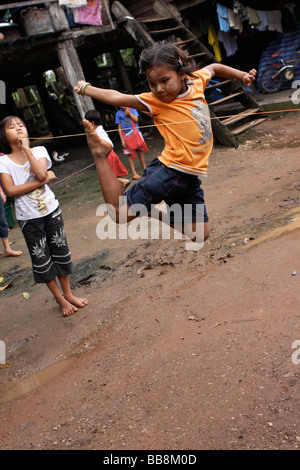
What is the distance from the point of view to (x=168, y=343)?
9.27 ft

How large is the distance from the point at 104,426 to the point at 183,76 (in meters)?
2.15

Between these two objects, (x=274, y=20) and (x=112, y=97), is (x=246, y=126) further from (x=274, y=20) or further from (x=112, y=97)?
(x=112, y=97)

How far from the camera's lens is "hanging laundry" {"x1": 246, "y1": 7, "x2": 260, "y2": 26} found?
1059 cm

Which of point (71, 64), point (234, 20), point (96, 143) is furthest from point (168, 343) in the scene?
point (234, 20)

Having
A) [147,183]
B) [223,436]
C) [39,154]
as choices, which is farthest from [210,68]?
[223,436]

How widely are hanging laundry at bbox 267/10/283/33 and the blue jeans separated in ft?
33.8

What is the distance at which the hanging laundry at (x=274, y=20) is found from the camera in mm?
11367

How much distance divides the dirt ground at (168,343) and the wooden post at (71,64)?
4.92 metres

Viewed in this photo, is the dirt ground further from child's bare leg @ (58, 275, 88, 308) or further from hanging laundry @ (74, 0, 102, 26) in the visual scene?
hanging laundry @ (74, 0, 102, 26)

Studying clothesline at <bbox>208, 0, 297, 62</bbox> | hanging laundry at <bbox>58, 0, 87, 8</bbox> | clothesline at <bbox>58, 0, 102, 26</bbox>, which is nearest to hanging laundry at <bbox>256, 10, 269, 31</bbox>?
clothesline at <bbox>208, 0, 297, 62</bbox>

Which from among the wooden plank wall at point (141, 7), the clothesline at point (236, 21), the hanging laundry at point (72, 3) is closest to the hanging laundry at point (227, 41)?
the clothesline at point (236, 21)

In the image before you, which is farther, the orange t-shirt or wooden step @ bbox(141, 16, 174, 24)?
wooden step @ bbox(141, 16, 174, 24)

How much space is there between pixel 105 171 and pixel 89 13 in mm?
7280

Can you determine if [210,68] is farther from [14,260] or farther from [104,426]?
[14,260]
